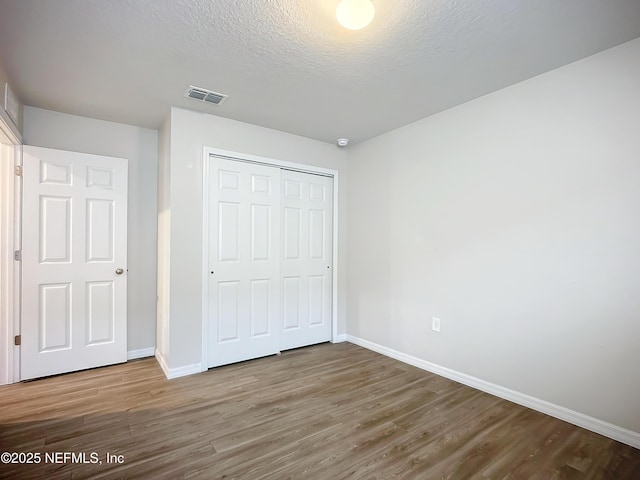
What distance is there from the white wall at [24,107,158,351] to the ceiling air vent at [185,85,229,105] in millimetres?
1121

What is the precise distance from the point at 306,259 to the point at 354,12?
2.67 m

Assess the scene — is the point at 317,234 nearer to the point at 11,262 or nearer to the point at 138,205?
the point at 138,205

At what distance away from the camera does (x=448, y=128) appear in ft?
9.79

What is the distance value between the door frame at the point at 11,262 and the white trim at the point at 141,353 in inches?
34.1

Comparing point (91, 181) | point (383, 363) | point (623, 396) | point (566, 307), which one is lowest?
point (383, 363)

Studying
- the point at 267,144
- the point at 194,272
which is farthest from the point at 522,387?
the point at 267,144

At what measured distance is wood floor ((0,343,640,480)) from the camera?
174cm

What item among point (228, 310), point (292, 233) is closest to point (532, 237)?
point (292, 233)

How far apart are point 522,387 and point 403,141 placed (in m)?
2.50

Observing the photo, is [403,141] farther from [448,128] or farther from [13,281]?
[13,281]

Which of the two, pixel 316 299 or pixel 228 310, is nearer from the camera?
pixel 228 310

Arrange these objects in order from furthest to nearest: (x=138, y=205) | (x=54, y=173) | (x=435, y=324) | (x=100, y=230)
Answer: (x=138, y=205), (x=100, y=230), (x=435, y=324), (x=54, y=173)

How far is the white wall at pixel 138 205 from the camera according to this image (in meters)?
3.25

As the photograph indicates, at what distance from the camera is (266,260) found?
11.5 ft
